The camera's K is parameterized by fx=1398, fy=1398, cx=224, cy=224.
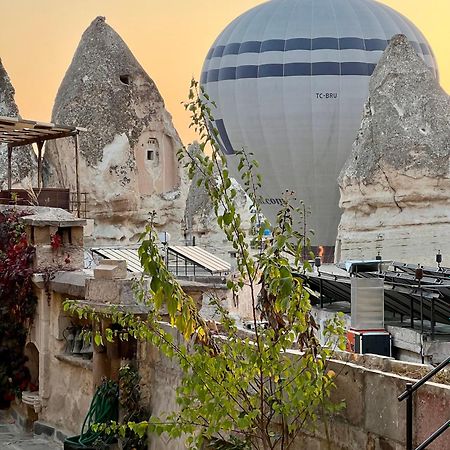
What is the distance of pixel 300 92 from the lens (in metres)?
48.2

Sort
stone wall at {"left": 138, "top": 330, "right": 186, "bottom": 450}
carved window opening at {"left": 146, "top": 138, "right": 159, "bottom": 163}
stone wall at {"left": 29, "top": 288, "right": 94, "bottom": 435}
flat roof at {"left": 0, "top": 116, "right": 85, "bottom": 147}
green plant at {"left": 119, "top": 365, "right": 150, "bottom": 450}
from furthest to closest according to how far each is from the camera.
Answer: carved window opening at {"left": 146, "top": 138, "right": 159, "bottom": 163} < flat roof at {"left": 0, "top": 116, "right": 85, "bottom": 147} < stone wall at {"left": 29, "top": 288, "right": 94, "bottom": 435} < green plant at {"left": 119, "top": 365, "right": 150, "bottom": 450} < stone wall at {"left": 138, "top": 330, "right": 186, "bottom": 450}

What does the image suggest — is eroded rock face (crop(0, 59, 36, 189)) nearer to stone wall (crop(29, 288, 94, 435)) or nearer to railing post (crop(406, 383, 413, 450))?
stone wall (crop(29, 288, 94, 435))

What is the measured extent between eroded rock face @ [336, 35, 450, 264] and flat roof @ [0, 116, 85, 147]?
1696cm

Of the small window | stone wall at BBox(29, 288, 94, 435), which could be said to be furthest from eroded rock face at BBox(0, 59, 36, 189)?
stone wall at BBox(29, 288, 94, 435)

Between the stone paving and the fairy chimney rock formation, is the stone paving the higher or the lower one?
the lower one

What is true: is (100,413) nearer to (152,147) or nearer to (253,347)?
(253,347)

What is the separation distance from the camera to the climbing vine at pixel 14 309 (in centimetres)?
1430

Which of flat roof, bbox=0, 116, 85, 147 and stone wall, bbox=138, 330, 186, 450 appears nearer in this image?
stone wall, bbox=138, 330, 186, 450

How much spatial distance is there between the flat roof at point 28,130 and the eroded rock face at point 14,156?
12027 millimetres

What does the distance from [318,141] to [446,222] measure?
12495 millimetres

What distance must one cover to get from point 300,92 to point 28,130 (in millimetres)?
28389

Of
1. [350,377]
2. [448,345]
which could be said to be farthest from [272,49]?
[350,377]

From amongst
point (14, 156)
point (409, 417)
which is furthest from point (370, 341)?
point (14, 156)

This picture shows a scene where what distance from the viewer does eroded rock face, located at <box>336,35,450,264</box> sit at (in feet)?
123
